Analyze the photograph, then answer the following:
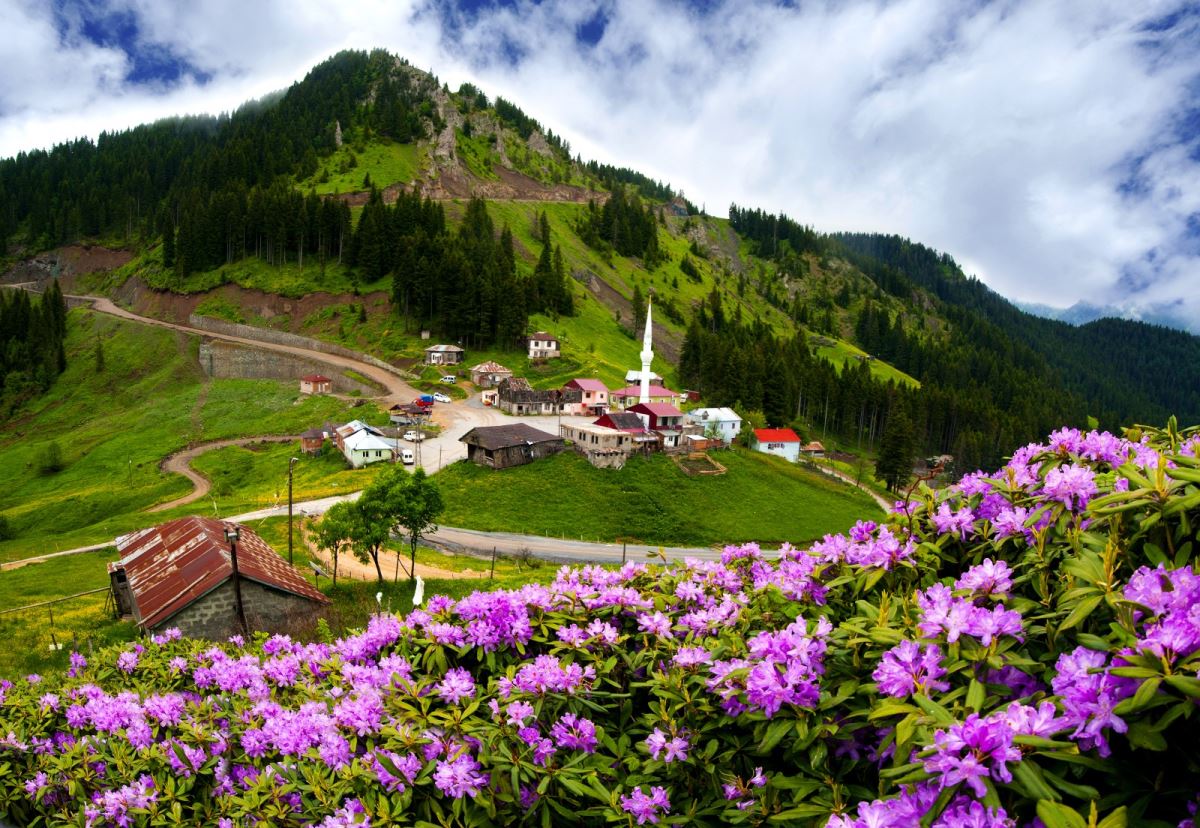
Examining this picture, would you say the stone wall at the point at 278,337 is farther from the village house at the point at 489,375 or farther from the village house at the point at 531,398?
the village house at the point at 531,398

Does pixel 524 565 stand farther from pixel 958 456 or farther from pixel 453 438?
pixel 958 456

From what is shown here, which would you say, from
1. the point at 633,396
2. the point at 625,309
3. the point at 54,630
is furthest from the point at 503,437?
the point at 625,309

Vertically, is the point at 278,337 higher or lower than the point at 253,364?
higher

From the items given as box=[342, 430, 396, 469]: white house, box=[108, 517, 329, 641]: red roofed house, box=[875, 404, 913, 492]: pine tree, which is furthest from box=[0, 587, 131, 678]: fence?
box=[875, 404, 913, 492]: pine tree

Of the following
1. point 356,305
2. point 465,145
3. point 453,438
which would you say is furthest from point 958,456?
point 465,145

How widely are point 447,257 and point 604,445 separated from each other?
4923 centimetres

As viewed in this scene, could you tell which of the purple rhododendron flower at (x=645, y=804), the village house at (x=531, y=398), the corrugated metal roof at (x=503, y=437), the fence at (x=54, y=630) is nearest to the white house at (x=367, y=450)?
the corrugated metal roof at (x=503, y=437)

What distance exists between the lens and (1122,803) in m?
2.60

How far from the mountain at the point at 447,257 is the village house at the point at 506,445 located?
25636mm

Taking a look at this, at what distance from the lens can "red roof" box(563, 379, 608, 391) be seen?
7456 cm

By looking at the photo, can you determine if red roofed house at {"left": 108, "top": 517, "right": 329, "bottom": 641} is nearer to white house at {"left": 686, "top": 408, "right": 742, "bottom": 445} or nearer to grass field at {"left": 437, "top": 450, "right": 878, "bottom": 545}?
grass field at {"left": 437, "top": 450, "right": 878, "bottom": 545}

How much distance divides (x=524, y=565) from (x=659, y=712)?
35151 mm

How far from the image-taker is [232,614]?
21.7 meters

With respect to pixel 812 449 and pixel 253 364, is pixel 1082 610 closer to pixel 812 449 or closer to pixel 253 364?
pixel 812 449
